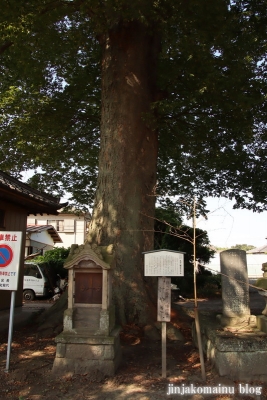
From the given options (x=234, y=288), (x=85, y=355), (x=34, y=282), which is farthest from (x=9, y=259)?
(x=34, y=282)

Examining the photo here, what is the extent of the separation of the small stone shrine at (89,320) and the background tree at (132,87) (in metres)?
1.77

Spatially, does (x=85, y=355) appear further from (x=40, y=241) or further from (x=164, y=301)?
(x=40, y=241)

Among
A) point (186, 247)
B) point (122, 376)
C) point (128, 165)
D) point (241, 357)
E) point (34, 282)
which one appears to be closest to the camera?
point (241, 357)

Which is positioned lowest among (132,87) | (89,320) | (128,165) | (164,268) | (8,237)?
(89,320)

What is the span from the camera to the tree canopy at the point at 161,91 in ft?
26.4

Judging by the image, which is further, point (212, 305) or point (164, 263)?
point (212, 305)

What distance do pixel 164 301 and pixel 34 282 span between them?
14.4 meters

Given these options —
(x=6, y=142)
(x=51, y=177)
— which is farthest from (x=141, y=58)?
(x=51, y=177)

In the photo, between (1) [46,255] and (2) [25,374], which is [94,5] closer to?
(2) [25,374]

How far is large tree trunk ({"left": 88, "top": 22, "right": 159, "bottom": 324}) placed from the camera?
25.3ft

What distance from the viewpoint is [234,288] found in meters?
6.61

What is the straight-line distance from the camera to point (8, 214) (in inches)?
417

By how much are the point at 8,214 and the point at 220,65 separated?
778 centimetres

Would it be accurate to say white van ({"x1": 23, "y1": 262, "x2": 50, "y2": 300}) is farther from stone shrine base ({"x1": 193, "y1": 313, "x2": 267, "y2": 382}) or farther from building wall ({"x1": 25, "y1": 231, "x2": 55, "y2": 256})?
stone shrine base ({"x1": 193, "y1": 313, "x2": 267, "y2": 382})
